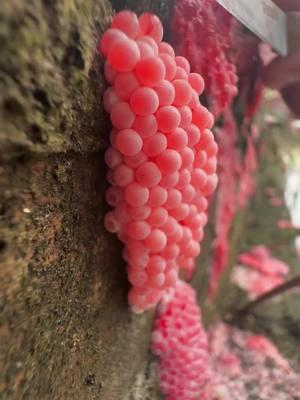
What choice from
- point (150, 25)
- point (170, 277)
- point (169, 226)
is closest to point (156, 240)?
point (169, 226)

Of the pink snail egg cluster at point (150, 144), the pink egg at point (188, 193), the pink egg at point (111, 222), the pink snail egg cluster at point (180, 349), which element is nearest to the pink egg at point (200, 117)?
the pink snail egg cluster at point (150, 144)

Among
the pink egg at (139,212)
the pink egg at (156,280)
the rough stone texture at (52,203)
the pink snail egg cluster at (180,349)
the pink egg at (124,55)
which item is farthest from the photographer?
the pink snail egg cluster at (180,349)

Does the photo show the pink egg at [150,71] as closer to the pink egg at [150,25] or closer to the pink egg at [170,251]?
the pink egg at [150,25]

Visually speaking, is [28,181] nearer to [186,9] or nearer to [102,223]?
[102,223]

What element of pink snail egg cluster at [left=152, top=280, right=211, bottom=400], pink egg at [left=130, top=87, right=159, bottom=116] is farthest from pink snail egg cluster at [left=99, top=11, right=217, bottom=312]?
pink snail egg cluster at [left=152, top=280, right=211, bottom=400]

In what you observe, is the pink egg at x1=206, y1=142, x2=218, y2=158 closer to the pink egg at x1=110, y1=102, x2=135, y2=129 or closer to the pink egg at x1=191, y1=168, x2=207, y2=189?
the pink egg at x1=191, y1=168, x2=207, y2=189

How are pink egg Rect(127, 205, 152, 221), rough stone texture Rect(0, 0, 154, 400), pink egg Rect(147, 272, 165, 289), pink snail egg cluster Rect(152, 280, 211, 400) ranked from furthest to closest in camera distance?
pink snail egg cluster Rect(152, 280, 211, 400), pink egg Rect(147, 272, 165, 289), pink egg Rect(127, 205, 152, 221), rough stone texture Rect(0, 0, 154, 400)
